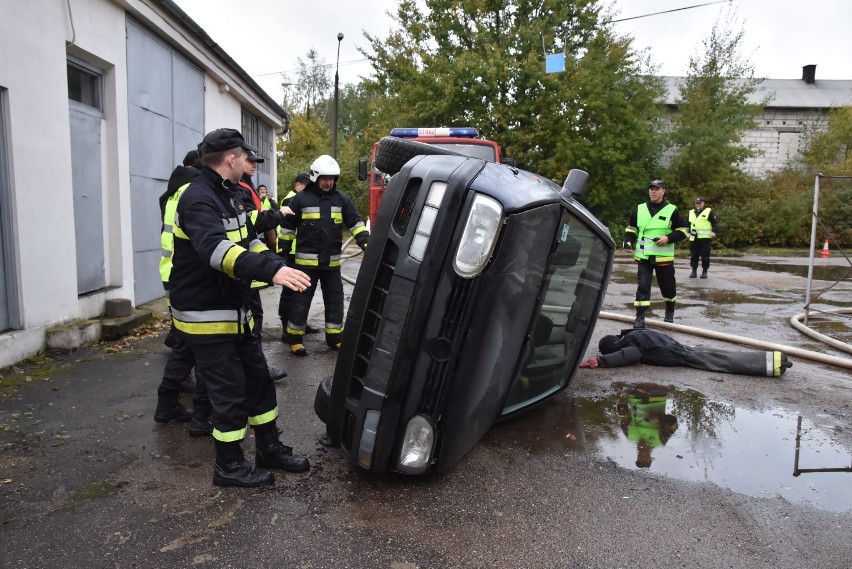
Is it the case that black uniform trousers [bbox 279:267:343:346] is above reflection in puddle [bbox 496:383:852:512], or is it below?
above

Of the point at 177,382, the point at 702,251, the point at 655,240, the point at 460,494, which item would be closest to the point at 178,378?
the point at 177,382

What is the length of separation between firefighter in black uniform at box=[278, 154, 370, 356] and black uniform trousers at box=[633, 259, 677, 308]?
3.33m

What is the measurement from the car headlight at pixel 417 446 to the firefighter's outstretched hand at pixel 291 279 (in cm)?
78

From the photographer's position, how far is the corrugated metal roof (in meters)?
36.6

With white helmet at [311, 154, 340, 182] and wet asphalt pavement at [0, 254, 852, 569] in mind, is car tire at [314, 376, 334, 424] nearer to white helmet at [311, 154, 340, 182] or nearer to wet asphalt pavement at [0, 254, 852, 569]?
wet asphalt pavement at [0, 254, 852, 569]

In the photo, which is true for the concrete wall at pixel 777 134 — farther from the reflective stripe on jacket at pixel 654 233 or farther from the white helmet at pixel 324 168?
the white helmet at pixel 324 168

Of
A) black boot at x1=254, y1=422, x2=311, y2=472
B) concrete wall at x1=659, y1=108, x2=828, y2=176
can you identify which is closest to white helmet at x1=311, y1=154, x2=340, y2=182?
black boot at x1=254, y1=422, x2=311, y2=472

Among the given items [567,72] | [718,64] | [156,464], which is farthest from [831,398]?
[718,64]

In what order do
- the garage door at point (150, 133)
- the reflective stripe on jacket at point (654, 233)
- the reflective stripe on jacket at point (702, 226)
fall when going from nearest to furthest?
the reflective stripe on jacket at point (654, 233) → the garage door at point (150, 133) → the reflective stripe on jacket at point (702, 226)

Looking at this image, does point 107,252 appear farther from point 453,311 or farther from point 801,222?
point 801,222

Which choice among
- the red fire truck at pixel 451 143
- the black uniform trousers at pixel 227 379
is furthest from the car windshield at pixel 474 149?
the black uniform trousers at pixel 227 379

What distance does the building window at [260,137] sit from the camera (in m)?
13.5

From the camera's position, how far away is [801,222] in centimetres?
2433

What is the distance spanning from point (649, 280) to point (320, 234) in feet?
12.3
